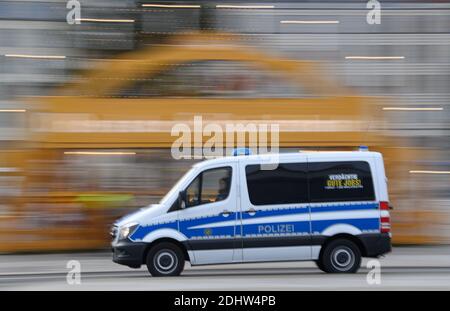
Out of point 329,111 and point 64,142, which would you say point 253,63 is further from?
point 64,142

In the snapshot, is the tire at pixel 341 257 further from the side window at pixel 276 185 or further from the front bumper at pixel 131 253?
the front bumper at pixel 131 253

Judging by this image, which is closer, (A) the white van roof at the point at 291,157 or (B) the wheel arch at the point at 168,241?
(B) the wheel arch at the point at 168,241

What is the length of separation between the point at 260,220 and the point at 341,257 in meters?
1.38

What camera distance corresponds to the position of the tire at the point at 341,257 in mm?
13906

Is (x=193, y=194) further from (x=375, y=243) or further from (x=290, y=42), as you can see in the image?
(x=290, y=42)

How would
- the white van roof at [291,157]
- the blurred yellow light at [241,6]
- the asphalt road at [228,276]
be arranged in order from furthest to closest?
the blurred yellow light at [241,6] → the white van roof at [291,157] → the asphalt road at [228,276]

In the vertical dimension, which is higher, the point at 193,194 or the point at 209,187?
the point at 209,187

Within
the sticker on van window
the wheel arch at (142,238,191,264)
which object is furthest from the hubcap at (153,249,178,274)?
the sticker on van window

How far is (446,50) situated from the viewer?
57.0 meters

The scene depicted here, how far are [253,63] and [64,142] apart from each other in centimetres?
471

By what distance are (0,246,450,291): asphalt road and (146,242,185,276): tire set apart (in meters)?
0.20

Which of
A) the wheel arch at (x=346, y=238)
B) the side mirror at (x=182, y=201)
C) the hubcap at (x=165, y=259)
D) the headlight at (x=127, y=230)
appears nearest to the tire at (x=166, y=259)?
the hubcap at (x=165, y=259)

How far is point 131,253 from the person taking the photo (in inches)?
546

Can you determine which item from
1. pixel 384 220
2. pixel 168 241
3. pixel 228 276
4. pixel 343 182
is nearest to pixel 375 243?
pixel 384 220
